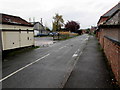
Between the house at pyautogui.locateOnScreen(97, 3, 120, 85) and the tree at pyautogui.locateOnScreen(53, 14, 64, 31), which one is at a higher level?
the tree at pyautogui.locateOnScreen(53, 14, 64, 31)

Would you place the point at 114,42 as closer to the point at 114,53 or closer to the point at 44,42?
the point at 114,53

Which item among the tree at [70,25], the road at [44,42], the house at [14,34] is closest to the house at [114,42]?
the house at [14,34]

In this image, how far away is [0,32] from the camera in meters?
13.3

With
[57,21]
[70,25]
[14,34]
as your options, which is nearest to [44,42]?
[14,34]

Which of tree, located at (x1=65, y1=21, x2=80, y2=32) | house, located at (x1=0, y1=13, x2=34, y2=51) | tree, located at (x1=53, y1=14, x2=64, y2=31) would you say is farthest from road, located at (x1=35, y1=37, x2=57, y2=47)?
tree, located at (x1=65, y1=21, x2=80, y2=32)

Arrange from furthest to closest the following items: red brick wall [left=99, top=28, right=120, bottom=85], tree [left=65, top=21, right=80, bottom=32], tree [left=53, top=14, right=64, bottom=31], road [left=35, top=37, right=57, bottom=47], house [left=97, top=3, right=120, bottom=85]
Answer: tree [left=65, top=21, right=80, bottom=32]
tree [left=53, top=14, right=64, bottom=31]
road [left=35, top=37, right=57, bottom=47]
house [left=97, top=3, right=120, bottom=85]
red brick wall [left=99, top=28, right=120, bottom=85]

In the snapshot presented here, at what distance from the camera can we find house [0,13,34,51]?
545 inches

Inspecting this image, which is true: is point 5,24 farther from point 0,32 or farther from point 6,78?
point 6,78

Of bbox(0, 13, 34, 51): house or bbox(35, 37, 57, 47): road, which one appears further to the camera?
bbox(35, 37, 57, 47): road

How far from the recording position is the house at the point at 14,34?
13.9m

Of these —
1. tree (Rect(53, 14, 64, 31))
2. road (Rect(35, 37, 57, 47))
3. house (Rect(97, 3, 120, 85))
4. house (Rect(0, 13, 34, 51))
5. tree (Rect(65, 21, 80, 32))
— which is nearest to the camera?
house (Rect(97, 3, 120, 85))

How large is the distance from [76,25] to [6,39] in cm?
7193

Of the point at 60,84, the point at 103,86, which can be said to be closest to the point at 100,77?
the point at 103,86

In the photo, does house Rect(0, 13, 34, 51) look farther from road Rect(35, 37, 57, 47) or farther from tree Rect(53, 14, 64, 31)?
tree Rect(53, 14, 64, 31)
